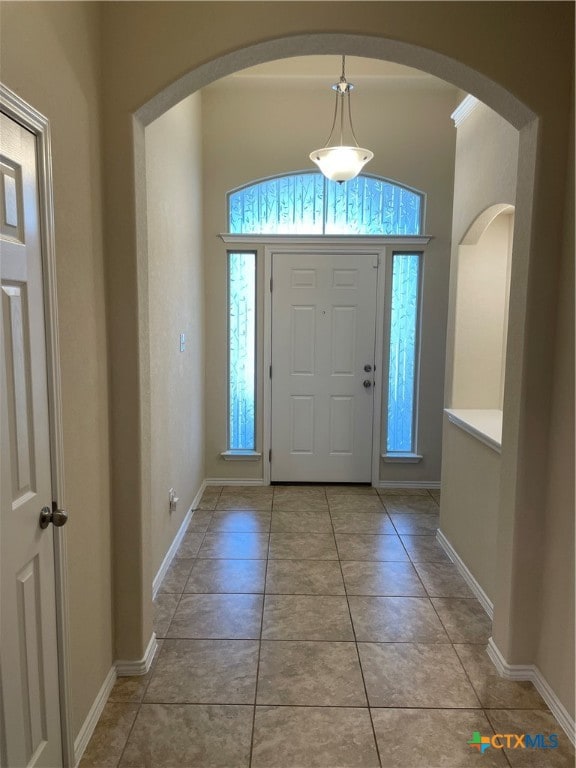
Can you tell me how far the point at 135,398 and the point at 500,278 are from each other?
7.77ft

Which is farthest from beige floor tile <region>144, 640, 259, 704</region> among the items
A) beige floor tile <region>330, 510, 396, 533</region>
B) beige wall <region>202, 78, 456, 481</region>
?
beige wall <region>202, 78, 456, 481</region>

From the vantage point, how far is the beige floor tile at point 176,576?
282 cm

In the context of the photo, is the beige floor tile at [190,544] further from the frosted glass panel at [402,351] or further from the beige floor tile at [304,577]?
the frosted glass panel at [402,351]

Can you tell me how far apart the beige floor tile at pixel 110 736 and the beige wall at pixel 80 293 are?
102 millimetres

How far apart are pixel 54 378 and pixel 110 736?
51.7 inches

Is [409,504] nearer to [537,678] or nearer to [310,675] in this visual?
[537,678]

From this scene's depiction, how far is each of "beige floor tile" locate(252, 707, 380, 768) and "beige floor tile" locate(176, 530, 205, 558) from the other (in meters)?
1.41

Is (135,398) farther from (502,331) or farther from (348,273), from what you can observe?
(348,273)

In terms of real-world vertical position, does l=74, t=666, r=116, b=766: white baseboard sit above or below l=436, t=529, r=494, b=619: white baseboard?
below

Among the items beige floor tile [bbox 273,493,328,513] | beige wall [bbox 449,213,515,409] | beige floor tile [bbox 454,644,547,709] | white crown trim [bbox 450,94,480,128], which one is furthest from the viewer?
beige floor tile [bbox 273,493,328,513]

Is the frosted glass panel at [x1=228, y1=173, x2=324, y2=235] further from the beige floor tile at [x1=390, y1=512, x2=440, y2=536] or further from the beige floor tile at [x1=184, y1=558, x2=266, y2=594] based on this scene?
the beige floor tile at [x1=184, y1=558, x2=266, y2=594]

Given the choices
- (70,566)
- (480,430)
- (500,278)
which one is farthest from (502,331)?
(70,566)

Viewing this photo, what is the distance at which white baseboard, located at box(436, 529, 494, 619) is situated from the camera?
2.63 m

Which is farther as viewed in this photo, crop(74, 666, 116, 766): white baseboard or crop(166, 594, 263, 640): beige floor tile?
crop(166, 594, 263, 640): beige floor tile
